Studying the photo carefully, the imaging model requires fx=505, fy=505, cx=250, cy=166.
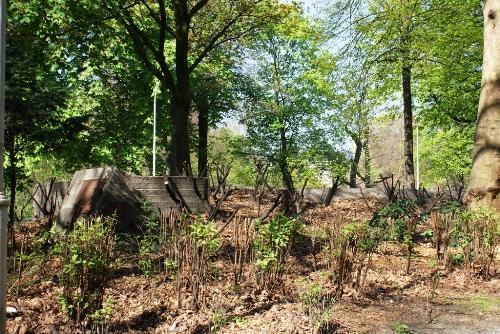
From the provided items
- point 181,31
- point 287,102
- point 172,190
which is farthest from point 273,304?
point 287,102

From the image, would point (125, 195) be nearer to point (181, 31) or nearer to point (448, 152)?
point (181, 31)

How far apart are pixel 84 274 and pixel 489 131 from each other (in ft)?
24.7

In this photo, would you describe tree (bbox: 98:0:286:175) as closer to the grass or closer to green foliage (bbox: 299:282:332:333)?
the grass

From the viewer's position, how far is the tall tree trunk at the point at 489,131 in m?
8.88

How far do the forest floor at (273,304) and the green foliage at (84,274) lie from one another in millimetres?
199

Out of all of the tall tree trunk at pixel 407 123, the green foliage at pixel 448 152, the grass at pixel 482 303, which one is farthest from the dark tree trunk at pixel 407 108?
the grass at pixel 482 303

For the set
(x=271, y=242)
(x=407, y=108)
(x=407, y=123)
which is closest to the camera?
(x=271, y=242)

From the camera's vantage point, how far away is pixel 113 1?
1173 cm

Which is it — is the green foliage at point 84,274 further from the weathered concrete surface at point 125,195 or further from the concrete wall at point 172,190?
the concrete wall at point 172,190

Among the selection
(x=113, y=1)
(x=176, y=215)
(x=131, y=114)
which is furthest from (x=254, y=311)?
(x=131, y=114)

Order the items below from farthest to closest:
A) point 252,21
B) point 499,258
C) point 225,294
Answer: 1. point 252,21
2. point 499,258
3. point 225,294

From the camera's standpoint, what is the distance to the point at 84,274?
4.34 meters

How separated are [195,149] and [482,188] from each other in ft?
60.1

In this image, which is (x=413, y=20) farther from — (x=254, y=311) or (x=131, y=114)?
(x=254, y=311)
